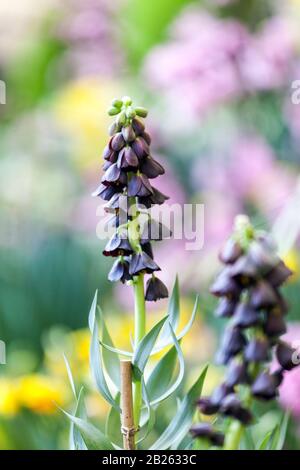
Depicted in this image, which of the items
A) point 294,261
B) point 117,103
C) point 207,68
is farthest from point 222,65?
point 117,103

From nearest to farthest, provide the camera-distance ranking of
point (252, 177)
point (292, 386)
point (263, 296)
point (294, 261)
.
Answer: point (263, 296), point (292, 386), point (294, 261), point (252, 177)

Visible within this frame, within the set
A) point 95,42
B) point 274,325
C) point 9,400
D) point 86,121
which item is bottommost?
point 9,400

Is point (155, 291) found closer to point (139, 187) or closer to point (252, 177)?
point (139, 187)

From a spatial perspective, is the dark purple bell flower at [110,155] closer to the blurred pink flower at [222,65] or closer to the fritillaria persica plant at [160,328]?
the fritillaria persica plant at [160,328]

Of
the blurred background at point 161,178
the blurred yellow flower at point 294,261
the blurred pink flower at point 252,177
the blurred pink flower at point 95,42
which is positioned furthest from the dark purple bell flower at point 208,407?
the blurred pink flower at point 95,42

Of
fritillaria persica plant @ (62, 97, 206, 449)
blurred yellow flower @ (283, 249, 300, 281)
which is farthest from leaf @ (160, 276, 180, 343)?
blurred yellow flower @ (283, 249, 300, 281)
